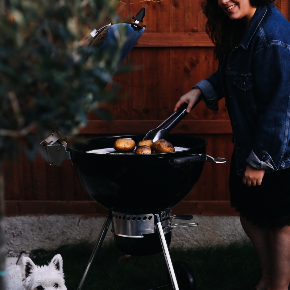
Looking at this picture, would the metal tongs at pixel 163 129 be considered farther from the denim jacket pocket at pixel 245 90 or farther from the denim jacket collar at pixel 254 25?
the denim jacket collar at pixel 254 25

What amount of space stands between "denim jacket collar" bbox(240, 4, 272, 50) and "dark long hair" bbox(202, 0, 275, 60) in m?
0.14

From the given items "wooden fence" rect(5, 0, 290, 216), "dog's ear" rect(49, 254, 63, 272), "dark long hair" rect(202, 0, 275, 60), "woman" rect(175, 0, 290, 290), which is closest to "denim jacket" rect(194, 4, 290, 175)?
"woman" rect(175, 0, 290, 290)

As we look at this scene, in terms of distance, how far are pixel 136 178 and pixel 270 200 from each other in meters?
0.80

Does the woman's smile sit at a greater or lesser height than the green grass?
greater

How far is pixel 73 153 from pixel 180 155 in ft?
1.92

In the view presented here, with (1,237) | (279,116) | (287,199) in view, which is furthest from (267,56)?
(1,237)

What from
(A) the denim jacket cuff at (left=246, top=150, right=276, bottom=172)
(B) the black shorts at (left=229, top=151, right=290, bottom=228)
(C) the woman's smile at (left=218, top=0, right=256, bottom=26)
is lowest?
(B) the black shorts at (left=229, top=151, right=290, bottom=228)

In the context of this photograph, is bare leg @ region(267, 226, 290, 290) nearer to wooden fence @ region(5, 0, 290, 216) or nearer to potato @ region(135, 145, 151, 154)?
potato @ region(135, 145, 151, 154)

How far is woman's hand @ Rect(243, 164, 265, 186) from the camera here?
6.42 ft

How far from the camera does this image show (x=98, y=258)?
3090 mm

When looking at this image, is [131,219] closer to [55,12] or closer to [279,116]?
[279,116]

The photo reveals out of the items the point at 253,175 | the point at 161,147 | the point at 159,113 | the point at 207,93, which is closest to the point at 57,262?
the point at 161,147

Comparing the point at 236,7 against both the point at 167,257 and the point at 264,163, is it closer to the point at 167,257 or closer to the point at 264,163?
the point at 264,163

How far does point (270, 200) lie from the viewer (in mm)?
2131
